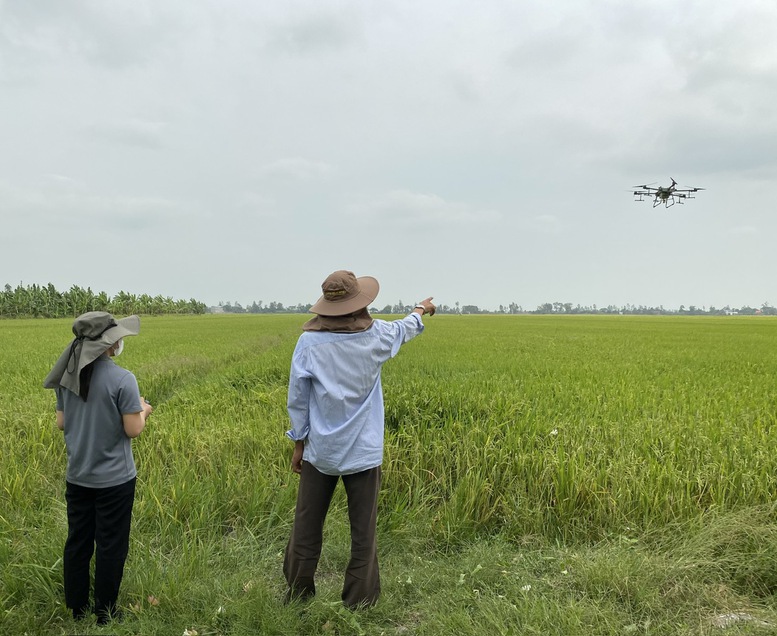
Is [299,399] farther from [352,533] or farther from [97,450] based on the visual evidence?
[97,450]

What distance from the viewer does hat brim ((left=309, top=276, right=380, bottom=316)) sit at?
2498mm

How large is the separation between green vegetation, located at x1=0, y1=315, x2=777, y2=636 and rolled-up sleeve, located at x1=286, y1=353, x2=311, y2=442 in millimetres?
936

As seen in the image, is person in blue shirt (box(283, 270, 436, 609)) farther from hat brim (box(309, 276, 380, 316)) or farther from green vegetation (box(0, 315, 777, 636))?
green vegetation (box(0, 315, 777, 636))

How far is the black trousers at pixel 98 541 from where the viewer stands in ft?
8.14

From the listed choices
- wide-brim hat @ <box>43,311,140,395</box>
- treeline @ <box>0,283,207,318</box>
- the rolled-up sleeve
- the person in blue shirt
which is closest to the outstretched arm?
the person in blue shirt

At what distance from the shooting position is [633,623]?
98.8 inches

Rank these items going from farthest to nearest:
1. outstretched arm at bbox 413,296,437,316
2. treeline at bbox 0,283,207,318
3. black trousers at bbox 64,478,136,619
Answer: treeline at bbox 0,283,207,318, outstretched arm at bbox 413,296,437,316, black trousers at bbox 64,478,136,619

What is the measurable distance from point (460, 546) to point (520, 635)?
43.0 inches

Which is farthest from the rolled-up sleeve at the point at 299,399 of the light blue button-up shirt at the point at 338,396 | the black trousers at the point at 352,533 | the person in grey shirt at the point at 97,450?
the person in grey shirt at the point at 97,450

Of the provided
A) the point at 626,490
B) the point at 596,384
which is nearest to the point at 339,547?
the point at 626,490

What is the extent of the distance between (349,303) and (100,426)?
54.1 inches

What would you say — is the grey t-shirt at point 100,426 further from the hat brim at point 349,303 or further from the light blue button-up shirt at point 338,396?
the hat brim at point 349,303

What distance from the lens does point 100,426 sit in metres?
2.44

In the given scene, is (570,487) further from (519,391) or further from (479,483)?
(519,391)
